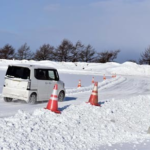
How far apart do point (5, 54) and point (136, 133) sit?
83.0 m

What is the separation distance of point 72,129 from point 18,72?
5.65 m

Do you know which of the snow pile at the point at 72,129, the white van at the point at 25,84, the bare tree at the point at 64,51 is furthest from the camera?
the bare tree at the point at 64,51

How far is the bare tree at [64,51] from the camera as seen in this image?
86.7 m

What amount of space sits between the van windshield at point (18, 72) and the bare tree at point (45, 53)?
74470 mm

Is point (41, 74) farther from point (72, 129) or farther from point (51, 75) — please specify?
point (72, 129)

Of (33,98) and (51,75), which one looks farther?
(51,75)

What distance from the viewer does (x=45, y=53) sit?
88.0 m

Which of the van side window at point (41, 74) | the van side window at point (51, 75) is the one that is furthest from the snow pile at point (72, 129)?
the van side window at point (51, 75)

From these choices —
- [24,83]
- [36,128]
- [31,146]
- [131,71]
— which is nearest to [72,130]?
[36,128]

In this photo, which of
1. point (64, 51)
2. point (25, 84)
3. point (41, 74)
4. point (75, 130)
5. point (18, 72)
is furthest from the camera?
point (64, 51)

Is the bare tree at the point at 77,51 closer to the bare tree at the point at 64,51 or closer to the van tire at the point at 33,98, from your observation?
the bare tree at the point at 64,51

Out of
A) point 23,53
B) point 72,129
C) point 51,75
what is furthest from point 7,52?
point 72,129

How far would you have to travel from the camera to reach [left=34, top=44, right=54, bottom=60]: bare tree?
8769 centimetres

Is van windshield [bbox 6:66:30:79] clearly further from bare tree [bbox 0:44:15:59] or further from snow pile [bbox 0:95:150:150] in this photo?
bare tree [bbox 0:44:15:59]
